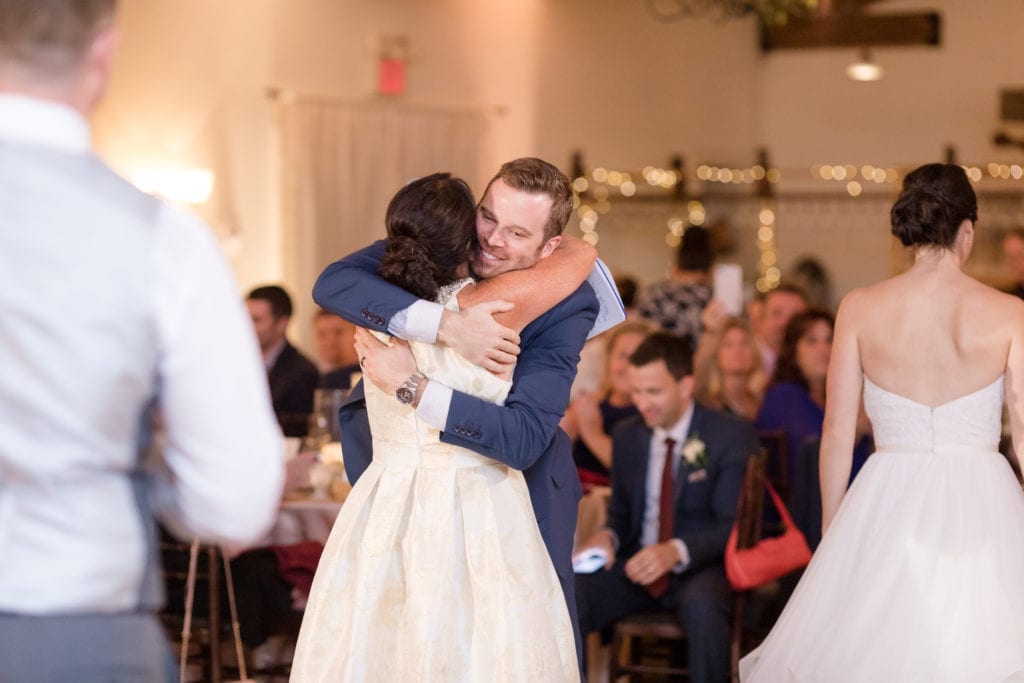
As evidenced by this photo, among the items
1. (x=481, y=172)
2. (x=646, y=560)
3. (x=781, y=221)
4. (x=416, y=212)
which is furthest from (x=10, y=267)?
(x=781, y=221)

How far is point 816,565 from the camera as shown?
3383mm

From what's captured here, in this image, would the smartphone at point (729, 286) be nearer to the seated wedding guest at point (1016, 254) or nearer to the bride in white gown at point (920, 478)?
the seated wedding guest at point (1016, 254)

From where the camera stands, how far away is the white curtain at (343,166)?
9.68 meters

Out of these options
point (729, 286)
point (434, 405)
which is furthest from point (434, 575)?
point (729, 286)

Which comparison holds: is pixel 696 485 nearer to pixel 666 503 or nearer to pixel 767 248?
pixel 666 503

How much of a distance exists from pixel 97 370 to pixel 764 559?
3252mm

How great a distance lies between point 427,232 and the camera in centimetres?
257

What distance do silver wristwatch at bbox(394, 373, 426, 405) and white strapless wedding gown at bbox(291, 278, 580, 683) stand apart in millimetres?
70

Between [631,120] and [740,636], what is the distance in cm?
760

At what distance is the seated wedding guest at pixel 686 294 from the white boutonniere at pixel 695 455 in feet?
8.19

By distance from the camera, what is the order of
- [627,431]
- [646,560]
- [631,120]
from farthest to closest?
1. [631,120]
2. [627,431]
3. [646,560]

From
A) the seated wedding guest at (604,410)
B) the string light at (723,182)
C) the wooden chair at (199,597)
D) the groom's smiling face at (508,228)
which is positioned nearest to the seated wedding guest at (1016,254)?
the seated wedding guest at (604,410)

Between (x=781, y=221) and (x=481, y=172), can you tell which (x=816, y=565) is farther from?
(x=781, y=221)

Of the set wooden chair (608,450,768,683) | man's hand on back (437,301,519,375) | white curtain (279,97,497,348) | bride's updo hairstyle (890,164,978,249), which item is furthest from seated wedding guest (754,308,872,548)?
white curtain (279,97,497,348)
